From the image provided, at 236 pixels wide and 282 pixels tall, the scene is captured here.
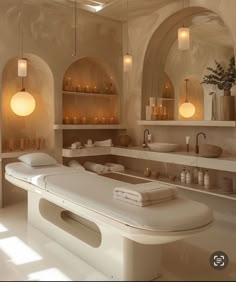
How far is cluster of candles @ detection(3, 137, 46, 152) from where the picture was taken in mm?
4281

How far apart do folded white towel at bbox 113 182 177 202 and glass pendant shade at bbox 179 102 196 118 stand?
2056 mm

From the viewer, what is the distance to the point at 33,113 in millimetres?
4652

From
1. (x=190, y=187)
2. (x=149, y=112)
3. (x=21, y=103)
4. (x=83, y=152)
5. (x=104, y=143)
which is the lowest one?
(x=190, y=187)

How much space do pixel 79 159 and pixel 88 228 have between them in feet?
6.50

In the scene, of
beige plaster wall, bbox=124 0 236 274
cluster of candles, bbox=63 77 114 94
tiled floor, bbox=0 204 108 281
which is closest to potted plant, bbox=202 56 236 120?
beige plaster wall, bbox=124 0 236 274

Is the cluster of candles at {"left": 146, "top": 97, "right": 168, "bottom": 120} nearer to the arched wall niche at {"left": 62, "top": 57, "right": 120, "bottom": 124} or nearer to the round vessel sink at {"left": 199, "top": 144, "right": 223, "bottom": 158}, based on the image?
the arched wall niche at {"left": 62, "top": 57, "right": 120, "bottom": 124}

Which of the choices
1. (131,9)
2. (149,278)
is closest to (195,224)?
(149,278)

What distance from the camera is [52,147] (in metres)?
4.48

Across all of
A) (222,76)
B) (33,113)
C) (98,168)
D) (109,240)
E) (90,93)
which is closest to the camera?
(109,240)

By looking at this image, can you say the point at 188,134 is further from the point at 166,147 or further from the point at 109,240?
the point at 109,240

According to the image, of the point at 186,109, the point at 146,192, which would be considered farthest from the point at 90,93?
the point at 146,192

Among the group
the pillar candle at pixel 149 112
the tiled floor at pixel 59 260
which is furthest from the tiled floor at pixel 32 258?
the pillar candle at pixel 149 112

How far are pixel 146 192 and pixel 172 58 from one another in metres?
2.83

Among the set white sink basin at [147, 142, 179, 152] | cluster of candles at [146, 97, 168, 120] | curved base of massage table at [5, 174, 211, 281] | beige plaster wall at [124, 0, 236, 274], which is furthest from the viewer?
cluster of candles at [146, 97, 168, 120]
